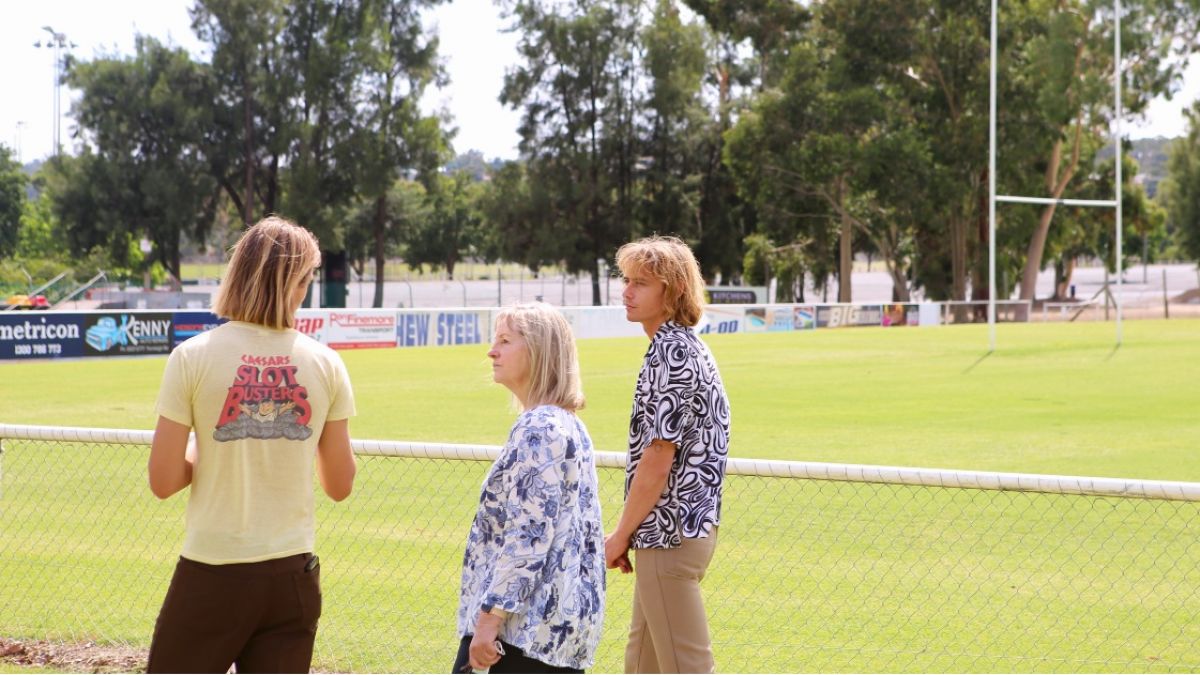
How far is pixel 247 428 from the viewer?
3.58 meters

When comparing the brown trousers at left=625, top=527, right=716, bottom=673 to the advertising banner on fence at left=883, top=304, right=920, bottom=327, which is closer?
the brown trousers at left=625, top=527, right=716, bottom=673

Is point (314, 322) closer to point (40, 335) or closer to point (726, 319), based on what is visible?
point (40, 335)

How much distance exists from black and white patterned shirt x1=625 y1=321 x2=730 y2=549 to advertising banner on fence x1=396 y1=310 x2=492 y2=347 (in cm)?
3197

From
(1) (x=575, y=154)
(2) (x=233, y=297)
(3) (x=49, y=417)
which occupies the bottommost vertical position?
(3) (x=49, y=417)

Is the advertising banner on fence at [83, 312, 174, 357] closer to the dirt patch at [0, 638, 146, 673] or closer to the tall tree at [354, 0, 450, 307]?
the dirt patch at [0, 638, 146, 673]

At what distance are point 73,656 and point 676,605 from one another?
345 centimetres

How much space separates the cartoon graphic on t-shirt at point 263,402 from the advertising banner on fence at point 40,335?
2764 cm

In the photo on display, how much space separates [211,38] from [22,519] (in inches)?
2439

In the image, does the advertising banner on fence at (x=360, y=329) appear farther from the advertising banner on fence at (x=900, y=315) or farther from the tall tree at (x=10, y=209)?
the tall tree at (x=10, y=209)

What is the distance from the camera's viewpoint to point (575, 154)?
71.6m

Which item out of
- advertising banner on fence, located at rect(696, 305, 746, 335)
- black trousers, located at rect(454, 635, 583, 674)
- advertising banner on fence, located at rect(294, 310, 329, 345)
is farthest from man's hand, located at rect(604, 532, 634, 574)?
advertising banner on fence, located at rect(696, 305, 746, 335)

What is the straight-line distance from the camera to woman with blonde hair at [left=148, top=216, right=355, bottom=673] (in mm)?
3553

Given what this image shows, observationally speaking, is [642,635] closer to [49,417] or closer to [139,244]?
[49,417]

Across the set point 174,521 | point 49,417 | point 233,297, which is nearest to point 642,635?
point 233,297
